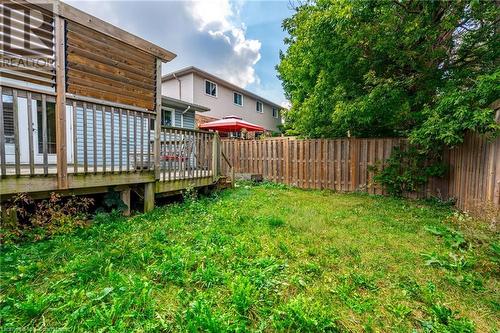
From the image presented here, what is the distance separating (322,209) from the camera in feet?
17.4

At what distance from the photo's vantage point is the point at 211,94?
15891 millimetres

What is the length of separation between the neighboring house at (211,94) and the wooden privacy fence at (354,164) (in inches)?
235

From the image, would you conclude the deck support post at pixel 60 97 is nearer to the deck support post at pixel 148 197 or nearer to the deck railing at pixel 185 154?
the deck support post at pixel 148 197

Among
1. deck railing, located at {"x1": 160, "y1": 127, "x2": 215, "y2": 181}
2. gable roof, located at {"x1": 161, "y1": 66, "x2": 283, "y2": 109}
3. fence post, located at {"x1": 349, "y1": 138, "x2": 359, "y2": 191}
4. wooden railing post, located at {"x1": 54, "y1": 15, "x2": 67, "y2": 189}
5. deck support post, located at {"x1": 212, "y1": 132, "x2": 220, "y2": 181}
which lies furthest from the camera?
gable roof, located at {"x1": 161, "y1": 66, "x2": 283, "y2": 109}

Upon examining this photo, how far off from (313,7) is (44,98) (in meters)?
6.76

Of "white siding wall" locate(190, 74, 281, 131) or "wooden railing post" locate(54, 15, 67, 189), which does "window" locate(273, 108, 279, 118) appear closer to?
"white siding wall" locate(190, 74, 281, 131)

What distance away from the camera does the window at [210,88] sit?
15484 mm

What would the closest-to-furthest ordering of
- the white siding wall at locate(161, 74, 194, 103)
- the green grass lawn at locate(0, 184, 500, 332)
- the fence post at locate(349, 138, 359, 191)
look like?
the green grass lawn at locate(0, 184, 500, 332) < the fence post at locate(349, 138, 359, 191) < the white siding wall at locate(161, 74, 194, 103)

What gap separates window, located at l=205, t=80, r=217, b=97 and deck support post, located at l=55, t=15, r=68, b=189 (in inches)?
494

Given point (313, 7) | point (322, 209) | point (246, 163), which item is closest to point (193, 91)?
point (246, 163)

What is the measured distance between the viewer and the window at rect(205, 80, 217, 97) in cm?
1548

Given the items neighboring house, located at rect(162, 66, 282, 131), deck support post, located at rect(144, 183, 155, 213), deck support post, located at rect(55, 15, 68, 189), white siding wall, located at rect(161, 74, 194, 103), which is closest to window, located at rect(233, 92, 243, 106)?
neighboring house, located at rect(162, 66, 282, 131)

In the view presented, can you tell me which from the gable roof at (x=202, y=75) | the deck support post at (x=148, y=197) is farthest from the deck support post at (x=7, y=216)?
the gable roof at (x=202, y=75)

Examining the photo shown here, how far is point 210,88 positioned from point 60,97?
13.2 meters
